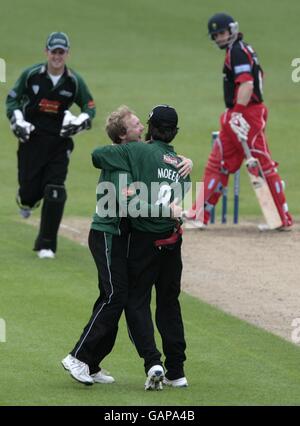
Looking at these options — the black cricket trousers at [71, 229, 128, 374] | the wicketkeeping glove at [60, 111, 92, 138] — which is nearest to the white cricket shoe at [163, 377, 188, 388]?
the black cricket trousers at [71, 229, 128, 374]

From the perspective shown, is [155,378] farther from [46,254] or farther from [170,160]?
[46,254]

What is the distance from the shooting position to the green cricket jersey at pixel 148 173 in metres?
9.38

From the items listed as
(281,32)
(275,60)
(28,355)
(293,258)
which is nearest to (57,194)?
(293,258)

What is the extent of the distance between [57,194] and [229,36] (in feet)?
10.3

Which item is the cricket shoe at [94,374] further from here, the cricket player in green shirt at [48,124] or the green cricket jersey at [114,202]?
the cricket player in green shirt at [48,124]

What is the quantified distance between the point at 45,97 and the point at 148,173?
566cm

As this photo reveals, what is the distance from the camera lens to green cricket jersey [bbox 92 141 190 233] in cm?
938

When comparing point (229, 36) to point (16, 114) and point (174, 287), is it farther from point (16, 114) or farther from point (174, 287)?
point (174, 287)

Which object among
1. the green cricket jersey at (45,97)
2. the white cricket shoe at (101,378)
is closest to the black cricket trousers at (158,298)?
the white cricket shoe at (101,378)

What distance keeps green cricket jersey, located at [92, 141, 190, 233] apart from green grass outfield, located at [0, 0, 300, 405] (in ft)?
3.82

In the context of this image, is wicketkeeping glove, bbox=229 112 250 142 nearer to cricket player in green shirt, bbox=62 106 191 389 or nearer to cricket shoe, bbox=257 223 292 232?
cricket shoe, bbox=257 223 292 232

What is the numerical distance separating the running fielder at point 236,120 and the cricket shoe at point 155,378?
7083 mm

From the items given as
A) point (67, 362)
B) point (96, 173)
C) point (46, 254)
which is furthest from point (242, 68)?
point (67, 362)

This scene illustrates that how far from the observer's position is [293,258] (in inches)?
601
